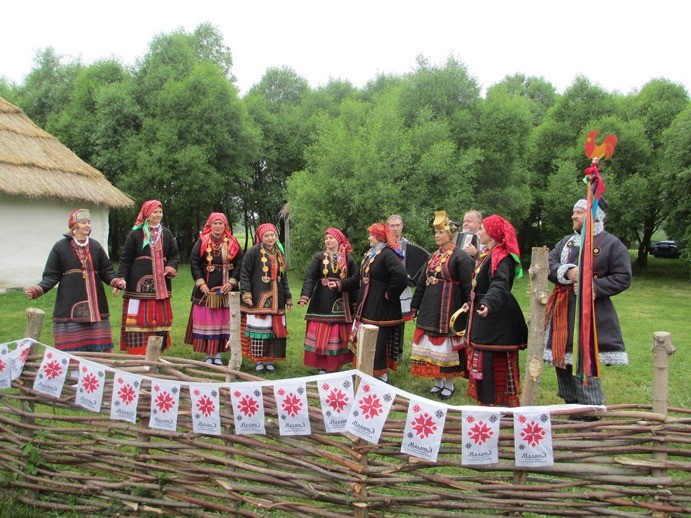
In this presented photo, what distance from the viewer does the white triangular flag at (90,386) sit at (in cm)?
333

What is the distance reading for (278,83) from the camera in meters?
27.7

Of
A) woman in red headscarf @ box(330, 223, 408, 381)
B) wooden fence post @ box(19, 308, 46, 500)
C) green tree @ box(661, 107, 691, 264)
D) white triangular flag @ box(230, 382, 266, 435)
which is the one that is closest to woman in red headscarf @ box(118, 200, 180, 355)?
woman in red headscarf @ box(330, 223, 408, 381)

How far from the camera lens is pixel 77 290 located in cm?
540

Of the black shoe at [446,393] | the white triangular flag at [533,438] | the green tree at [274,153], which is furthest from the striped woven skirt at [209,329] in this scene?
the green tree at [274,153]

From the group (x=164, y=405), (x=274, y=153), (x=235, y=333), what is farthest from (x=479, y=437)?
(x=274, y=153)

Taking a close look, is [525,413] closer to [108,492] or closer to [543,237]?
[108,492]

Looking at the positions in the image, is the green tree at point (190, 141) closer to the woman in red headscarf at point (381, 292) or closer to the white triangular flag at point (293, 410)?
the woman in red headscarf at point (381, 292)

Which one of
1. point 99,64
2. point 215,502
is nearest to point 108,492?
point 215,502

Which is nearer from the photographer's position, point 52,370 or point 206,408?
point 206,408

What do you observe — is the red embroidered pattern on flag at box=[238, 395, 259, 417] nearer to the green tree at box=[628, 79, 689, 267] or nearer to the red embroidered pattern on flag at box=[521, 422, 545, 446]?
the red embroidered pattern on flag at box=[521, 422, 545, 446]

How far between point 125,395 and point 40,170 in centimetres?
1068

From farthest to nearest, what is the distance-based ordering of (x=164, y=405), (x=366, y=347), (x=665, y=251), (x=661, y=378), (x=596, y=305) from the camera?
(x=665, y=251) < (x=596, y=305) < (x=164, y=405) < (x=366, y=347) < (x=661, y=378)

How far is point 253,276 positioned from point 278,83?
76.3 feet

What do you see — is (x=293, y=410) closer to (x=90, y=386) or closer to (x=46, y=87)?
(x=90, y=386)
